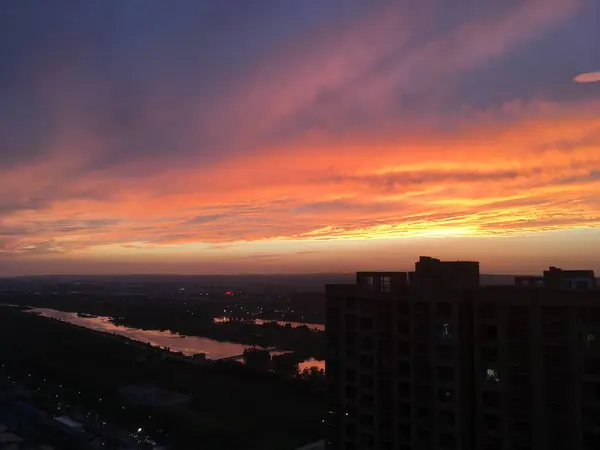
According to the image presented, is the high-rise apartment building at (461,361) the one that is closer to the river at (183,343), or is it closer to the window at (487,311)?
the window at (487,311)

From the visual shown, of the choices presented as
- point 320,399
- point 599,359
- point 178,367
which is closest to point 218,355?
point 178,367

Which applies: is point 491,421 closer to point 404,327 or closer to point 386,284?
point 404,327

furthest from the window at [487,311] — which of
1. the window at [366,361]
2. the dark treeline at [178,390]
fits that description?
the dark treeline at [178,390]

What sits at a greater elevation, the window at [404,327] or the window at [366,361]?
the window at [404,327]

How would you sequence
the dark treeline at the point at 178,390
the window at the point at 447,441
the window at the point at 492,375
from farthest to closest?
1. the dark treeline at the point at 178,390
2. the window at the point at 447,441
3. the window at the point at 492,375

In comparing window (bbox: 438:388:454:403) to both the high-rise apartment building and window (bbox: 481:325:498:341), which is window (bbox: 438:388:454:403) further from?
window (bbox: 481:325:498:341)

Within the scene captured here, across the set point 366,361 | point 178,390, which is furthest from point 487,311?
point 178,390

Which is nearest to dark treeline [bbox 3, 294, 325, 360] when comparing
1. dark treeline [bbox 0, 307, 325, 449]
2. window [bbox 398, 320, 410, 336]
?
dark treeline [bbox 0, 307, 325, 449]

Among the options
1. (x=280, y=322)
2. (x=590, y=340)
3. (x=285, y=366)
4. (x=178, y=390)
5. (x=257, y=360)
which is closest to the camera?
(x=590, y=340)
